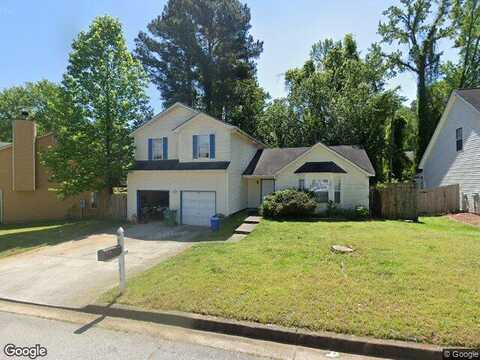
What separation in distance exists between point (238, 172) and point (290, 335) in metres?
14.2

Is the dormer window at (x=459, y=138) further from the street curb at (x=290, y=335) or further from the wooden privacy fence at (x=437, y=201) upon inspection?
the street curb at (x=290, y=335)

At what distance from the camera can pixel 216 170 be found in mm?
17125

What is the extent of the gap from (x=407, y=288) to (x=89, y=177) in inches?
713

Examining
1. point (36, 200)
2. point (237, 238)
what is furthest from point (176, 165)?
point (36, 200)

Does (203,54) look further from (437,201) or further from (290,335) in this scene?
(290,335)

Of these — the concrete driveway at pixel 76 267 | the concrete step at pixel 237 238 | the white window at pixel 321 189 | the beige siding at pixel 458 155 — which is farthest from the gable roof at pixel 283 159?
the concrete step at pixel 237 238

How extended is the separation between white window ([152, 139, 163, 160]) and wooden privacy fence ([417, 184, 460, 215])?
15683 millimetres

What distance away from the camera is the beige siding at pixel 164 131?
761 inches

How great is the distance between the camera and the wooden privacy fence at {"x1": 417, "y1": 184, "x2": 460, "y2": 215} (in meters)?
18.5

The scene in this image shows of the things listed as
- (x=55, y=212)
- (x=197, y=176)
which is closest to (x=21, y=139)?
(x=55, y=212)

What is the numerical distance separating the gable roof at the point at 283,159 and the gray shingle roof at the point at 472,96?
20.2 feet

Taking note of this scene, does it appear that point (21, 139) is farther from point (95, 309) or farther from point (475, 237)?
point (475, 237)

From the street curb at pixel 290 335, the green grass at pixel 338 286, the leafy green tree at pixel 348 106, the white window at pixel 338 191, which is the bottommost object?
the street curb at pixel 290 335

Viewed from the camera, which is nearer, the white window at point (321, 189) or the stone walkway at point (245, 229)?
the stone walkway at point (245, 229)
